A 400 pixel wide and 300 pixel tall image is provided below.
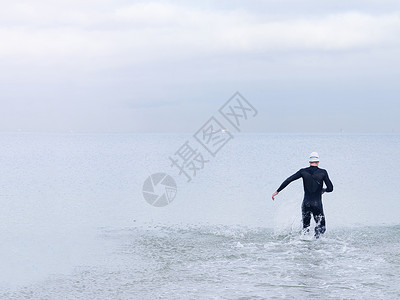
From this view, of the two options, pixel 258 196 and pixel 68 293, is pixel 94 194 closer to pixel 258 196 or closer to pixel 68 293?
pixel 258 196

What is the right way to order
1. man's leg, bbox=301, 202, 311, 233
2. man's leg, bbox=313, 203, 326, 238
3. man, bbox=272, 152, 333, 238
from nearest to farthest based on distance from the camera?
man, bbox=272, 152, 333, 238 < man's leg, bbox=313, 203, 326, 238 < man's leg, bbox=301, 202, 311, 233

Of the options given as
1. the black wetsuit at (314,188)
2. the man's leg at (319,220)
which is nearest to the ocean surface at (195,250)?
the man's leg at (319,220)

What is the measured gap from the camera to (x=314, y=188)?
15.9 m

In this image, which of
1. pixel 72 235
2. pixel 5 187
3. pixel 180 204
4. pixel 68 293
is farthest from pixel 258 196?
pixel 68 293

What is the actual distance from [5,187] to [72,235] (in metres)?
22.8

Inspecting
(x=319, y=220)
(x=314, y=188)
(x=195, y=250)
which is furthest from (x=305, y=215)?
(x=195, y=250)

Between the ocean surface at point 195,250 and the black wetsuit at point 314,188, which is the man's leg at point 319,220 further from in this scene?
the ocean surface at point 195,250

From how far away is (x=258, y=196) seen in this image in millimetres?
32969

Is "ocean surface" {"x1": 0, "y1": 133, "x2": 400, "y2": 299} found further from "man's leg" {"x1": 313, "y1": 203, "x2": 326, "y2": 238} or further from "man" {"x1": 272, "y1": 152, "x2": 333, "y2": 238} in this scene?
"man" {"x1": 272, "y1": 152, "x2": 333, "y2": 238}

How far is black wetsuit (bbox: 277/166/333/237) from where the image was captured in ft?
52.0

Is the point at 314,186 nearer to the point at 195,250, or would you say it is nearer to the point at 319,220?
the point at 319,220

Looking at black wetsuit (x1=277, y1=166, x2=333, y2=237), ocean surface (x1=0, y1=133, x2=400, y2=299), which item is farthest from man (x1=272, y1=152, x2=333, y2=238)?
ocean surface (x1=0, y1=133, x2=400, y2=299)

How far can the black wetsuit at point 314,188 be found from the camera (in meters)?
15.8

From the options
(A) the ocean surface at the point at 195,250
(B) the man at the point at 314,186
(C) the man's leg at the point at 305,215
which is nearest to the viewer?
(A) the ocean surface at the point at 195,250
